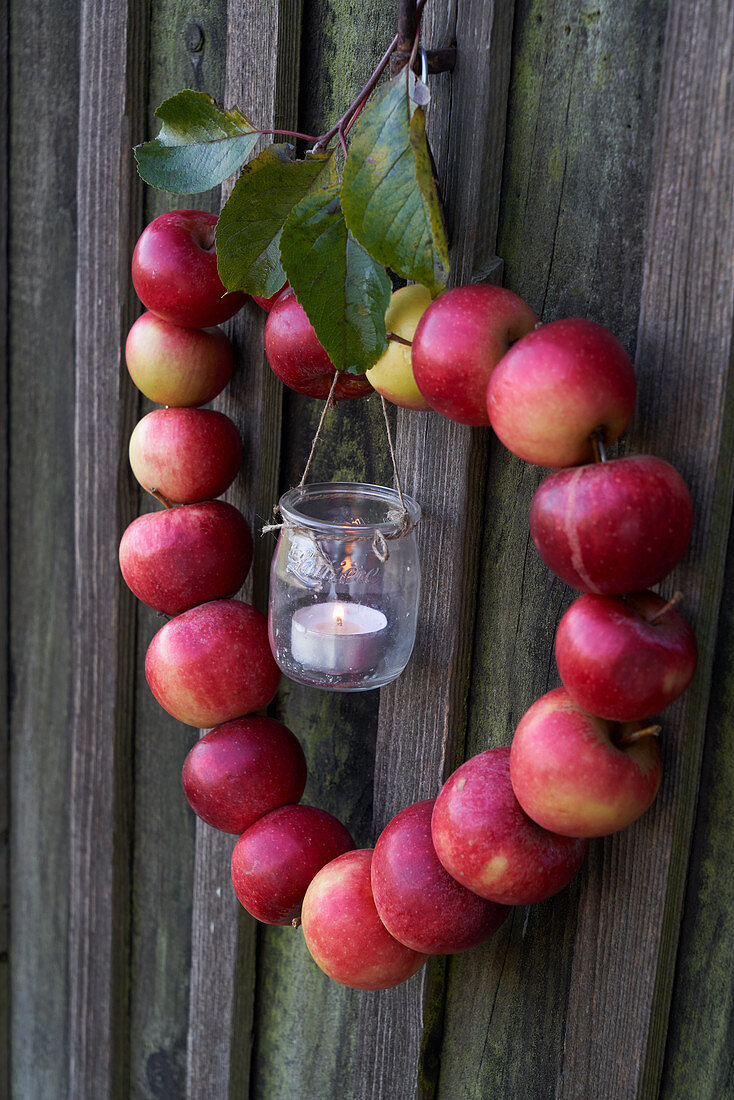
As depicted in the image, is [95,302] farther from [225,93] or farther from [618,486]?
[618,486]

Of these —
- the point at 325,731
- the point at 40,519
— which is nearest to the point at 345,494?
the point at 325,731

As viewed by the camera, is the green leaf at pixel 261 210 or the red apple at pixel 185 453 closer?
the green leaf at pixel 261 210

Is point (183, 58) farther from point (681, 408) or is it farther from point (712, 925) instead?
point (712, 925)

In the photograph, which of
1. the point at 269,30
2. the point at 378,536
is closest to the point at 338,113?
the point at 269,30

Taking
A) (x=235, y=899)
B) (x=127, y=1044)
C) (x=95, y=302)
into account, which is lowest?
(x=127, y=1044)

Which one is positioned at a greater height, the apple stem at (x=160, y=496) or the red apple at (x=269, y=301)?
the red apple at (x=269, y=301)

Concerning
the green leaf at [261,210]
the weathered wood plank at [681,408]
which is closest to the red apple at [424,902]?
the weathered wood plank at [681,408]

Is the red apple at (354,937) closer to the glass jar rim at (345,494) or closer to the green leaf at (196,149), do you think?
the glass jar rim at (345,494)
